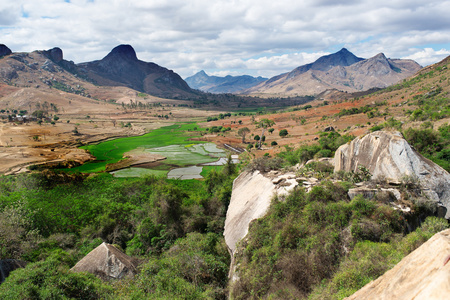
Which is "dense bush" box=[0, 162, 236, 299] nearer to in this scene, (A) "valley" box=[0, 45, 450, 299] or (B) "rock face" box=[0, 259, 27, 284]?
(A) "valley" box=[0, 45, 450, 299]

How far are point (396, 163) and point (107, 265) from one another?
64.9 feet

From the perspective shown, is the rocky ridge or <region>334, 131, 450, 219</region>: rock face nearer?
the rocky ridge

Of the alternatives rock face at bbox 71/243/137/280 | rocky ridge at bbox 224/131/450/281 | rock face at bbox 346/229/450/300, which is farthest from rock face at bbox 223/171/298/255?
rock face at bbox 346/229/450/300

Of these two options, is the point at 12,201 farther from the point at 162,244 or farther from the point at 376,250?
the point at 376,250

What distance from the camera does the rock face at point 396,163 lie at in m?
16.4

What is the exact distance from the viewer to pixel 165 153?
69.0 meters

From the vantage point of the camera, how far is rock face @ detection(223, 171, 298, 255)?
18220 mm

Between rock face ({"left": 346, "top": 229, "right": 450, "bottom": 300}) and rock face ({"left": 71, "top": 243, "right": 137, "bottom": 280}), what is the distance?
13.0 metres

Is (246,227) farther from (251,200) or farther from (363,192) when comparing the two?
(363,192)

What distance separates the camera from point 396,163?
17.9m

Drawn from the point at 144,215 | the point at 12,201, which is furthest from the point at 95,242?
the point at 12,201

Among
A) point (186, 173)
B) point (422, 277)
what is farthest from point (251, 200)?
point (186, 173)

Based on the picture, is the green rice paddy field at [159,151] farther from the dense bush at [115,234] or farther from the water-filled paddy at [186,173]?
the dense bush at [115,234]

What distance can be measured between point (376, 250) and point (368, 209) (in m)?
2.78
